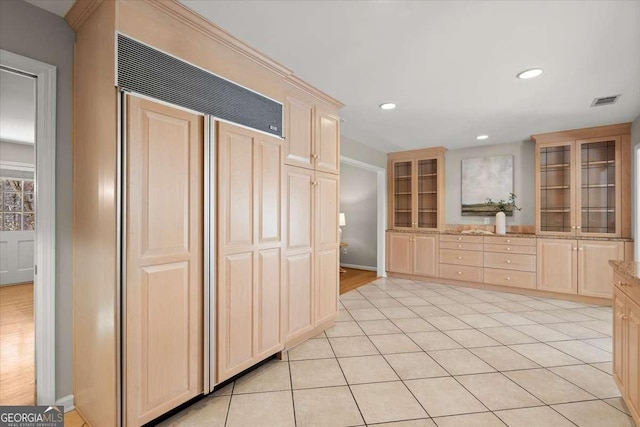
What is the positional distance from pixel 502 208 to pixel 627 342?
3668mm

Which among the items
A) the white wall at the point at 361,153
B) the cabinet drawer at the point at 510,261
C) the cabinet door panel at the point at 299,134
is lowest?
the cabinet drawer at the point at 510,261

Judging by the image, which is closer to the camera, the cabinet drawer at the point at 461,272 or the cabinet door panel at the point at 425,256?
the cabinet drawer at the point at 461,272

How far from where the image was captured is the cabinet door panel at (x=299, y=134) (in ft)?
8.47

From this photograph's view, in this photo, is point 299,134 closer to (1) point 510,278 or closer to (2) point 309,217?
(2) point 309,217

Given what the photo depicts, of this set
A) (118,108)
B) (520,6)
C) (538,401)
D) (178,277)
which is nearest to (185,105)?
(118,108)

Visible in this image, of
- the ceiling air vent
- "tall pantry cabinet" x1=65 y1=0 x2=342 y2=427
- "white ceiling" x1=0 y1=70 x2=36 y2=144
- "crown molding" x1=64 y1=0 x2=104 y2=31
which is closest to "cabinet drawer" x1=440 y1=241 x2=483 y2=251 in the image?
the ceiling air vent

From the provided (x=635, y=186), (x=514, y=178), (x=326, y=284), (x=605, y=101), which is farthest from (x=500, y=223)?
(x=326, y=284)

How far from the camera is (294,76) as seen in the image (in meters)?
2.54

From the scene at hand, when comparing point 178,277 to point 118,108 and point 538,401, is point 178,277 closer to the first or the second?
point 118,108

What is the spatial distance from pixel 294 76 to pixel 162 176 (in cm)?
149

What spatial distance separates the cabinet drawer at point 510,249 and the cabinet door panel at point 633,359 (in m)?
3.12

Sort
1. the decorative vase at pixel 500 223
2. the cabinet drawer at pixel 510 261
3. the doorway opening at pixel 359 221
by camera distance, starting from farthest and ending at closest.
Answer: the doorway opening at pixel 359 221
the decorative vase at pixel 500 223
the cabinet drawer at pixel 510 261

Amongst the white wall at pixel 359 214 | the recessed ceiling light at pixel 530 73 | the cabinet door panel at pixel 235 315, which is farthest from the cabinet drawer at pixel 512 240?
the cabinet door panel at pixel 235 315

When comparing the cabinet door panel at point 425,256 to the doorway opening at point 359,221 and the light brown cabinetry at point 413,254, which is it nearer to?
the light brown cabinetry at point 413,254
